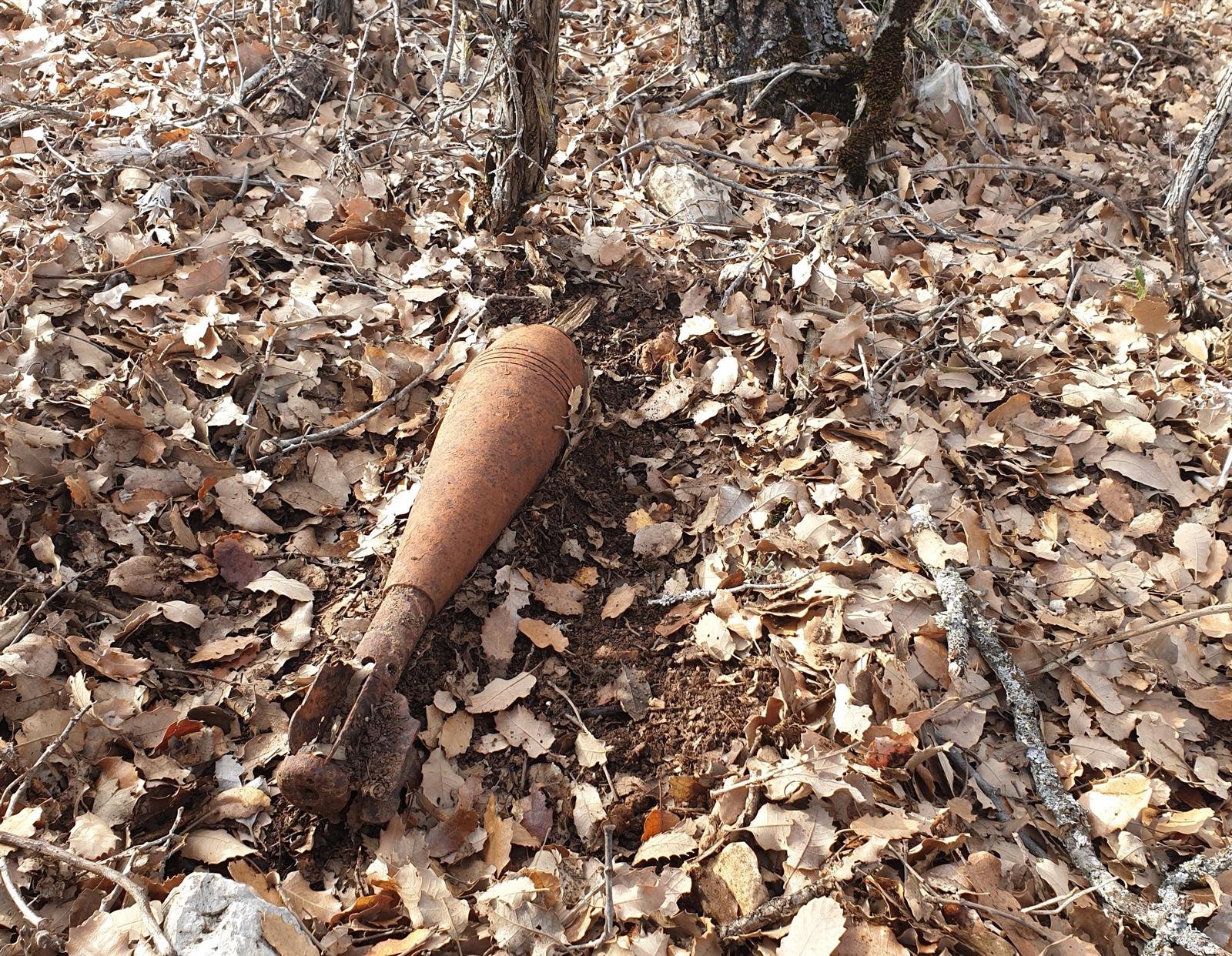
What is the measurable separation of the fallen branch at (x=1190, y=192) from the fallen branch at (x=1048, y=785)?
1653 mm

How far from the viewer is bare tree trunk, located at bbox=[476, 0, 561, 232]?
9.97 feet

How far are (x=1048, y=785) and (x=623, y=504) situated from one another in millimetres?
1442

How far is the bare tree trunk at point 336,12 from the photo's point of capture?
424 cm

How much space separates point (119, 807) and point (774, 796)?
1.53 meters

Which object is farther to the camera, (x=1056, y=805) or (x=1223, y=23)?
(x=1223, y=23)

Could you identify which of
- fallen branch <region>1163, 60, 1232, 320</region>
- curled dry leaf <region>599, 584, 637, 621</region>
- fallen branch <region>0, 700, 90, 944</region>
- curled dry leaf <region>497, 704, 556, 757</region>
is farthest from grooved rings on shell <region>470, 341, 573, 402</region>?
fallen branch <region>1163, 60, 1232, 320</region>

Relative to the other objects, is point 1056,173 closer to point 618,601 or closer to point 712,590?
point 712,590

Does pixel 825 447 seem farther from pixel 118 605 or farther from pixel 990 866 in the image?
pixel 118 605

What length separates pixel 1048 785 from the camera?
6.70ft

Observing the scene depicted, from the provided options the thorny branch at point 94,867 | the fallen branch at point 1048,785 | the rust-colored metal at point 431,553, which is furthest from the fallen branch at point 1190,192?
the thorny branch at point 94,867

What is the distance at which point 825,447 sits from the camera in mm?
2752

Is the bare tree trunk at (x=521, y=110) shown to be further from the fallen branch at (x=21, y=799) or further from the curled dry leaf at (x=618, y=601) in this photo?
the fallen branch at (x=21, y=799)

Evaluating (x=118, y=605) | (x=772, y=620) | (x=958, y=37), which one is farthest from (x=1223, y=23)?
(x=118, y=605)

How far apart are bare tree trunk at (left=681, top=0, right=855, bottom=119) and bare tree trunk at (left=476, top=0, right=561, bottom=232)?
1260 mm
